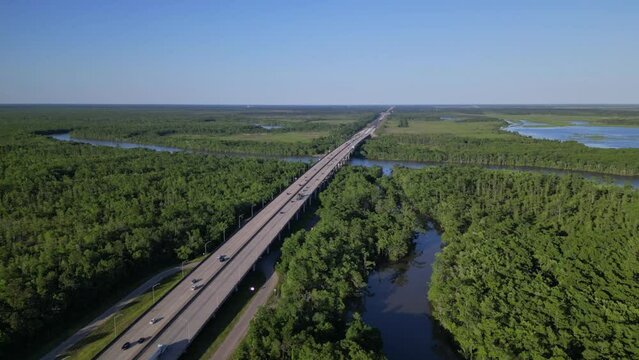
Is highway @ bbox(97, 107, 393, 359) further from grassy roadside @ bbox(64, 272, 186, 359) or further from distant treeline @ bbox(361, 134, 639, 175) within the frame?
distant treeline @ bbox(361, 134, 639, 175)

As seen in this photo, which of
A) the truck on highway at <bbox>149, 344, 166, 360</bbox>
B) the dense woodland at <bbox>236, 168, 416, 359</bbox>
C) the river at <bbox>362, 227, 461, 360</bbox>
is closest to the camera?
the dense woodland at <bbox>236, 168, 416, 359</bbox>

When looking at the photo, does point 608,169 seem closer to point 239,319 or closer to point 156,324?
point 239,319

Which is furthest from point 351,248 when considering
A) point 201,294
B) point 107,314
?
point 107,314

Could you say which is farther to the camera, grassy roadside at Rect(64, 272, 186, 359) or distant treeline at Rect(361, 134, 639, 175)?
distant treeline at Rect(361, 134, 639, 175)

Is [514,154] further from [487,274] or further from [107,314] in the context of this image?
[107,314]

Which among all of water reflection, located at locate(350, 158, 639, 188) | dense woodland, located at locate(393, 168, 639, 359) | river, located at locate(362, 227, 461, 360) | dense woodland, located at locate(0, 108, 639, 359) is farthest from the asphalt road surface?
water reflection, located at locate(350, 158, 639, 188)

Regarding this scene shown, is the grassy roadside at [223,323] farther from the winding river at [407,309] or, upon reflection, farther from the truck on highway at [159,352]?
the winding river at [407,309]

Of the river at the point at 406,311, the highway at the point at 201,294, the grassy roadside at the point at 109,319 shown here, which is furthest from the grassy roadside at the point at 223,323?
the river at the point at 406,311
